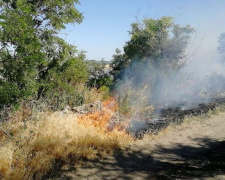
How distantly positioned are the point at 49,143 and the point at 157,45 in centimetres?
1137

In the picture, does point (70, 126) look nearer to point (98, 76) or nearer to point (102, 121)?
point (102, 121)

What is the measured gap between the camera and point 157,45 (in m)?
15.0

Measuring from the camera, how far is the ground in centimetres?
484

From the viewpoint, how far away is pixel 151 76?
1552 centimetres

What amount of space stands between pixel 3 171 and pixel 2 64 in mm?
2543

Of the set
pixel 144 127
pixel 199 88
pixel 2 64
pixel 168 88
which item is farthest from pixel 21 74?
pixel 199 88

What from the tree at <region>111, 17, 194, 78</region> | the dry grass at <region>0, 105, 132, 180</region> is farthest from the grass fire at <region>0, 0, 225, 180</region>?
the tree at <region>111, 17, 194, 78</region>

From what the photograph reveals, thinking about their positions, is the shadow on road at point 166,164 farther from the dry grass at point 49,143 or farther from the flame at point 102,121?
the flame at point 102,121

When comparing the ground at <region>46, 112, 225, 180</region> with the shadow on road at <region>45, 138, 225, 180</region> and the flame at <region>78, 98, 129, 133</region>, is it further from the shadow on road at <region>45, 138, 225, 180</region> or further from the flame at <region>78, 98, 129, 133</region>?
the flame at <region>78, 98, 129, 133</region>

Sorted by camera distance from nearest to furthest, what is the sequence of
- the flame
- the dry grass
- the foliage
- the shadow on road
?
the dry grass → the shadow on road → the flame → the foliage

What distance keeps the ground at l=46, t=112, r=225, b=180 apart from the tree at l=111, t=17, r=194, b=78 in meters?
7.30

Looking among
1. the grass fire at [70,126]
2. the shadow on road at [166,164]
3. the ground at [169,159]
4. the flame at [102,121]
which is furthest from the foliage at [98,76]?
the shadow on road at [166,164]

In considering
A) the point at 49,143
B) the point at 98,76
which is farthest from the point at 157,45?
the point at 49,143

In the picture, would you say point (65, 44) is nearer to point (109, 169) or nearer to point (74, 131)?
point (74, 131)
